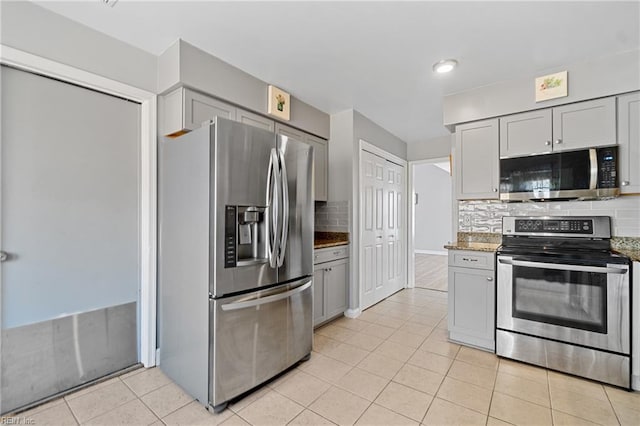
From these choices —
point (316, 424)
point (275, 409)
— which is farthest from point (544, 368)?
point (275, 409)

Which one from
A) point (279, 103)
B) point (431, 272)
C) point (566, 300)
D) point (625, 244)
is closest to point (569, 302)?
point (566, 300)

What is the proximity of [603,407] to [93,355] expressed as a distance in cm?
347

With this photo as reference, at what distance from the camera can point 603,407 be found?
1861 mm

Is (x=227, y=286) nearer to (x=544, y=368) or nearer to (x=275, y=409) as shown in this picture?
(x=275, y=409)

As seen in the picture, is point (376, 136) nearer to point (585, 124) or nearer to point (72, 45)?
point (585, 124)

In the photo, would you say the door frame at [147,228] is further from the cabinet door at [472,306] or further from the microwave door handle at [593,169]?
the microwave door handle at [593,169]

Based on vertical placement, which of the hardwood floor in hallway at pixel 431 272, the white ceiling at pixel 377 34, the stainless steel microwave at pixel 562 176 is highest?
the white ceiling at pixel 377 34

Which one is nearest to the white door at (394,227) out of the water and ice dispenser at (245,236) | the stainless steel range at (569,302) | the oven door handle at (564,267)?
the stainless steel range at (569,302)

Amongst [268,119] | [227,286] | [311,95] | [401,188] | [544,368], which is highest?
[311,95]

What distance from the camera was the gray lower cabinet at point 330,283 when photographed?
2988 mm

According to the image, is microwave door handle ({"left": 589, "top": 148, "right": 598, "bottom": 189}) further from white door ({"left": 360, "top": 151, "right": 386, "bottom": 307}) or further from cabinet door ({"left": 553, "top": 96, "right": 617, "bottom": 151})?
white door ({"left": 360, "top": 151, "right": 386, "bottom": 307})

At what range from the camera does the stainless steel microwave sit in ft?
7.86

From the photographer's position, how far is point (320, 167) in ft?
11.8

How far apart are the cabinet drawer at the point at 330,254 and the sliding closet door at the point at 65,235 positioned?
1563 mm
